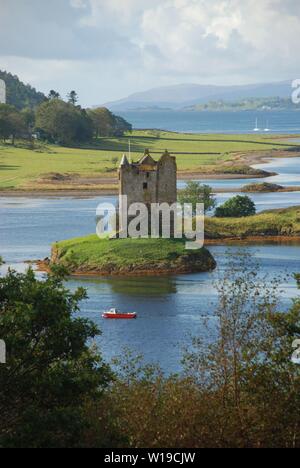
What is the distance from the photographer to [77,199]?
148875 mm

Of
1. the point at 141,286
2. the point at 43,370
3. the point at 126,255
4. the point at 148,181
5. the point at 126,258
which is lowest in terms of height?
the point at 141,286

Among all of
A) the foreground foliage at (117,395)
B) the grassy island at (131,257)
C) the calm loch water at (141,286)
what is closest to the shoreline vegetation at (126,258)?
the grassy island at (131,257)

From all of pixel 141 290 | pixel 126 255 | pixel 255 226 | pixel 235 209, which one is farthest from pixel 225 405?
pixel 235 209

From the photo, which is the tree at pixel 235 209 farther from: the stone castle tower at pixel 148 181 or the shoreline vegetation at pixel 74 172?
the shoreline vegetation at pixel 74 172

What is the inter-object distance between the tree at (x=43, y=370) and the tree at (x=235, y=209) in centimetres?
8143

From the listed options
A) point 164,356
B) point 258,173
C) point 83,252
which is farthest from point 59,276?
point 258,173

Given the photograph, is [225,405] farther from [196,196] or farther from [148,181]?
[196,196]

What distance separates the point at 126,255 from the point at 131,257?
523 mm

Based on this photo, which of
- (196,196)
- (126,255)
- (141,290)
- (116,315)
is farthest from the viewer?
(196,196)

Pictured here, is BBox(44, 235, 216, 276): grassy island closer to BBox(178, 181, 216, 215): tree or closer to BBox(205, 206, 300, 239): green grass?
BBox(205, 206, 300, 239): green grass

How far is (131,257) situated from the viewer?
306 ft

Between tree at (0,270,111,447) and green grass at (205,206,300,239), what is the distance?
72.2 metres
